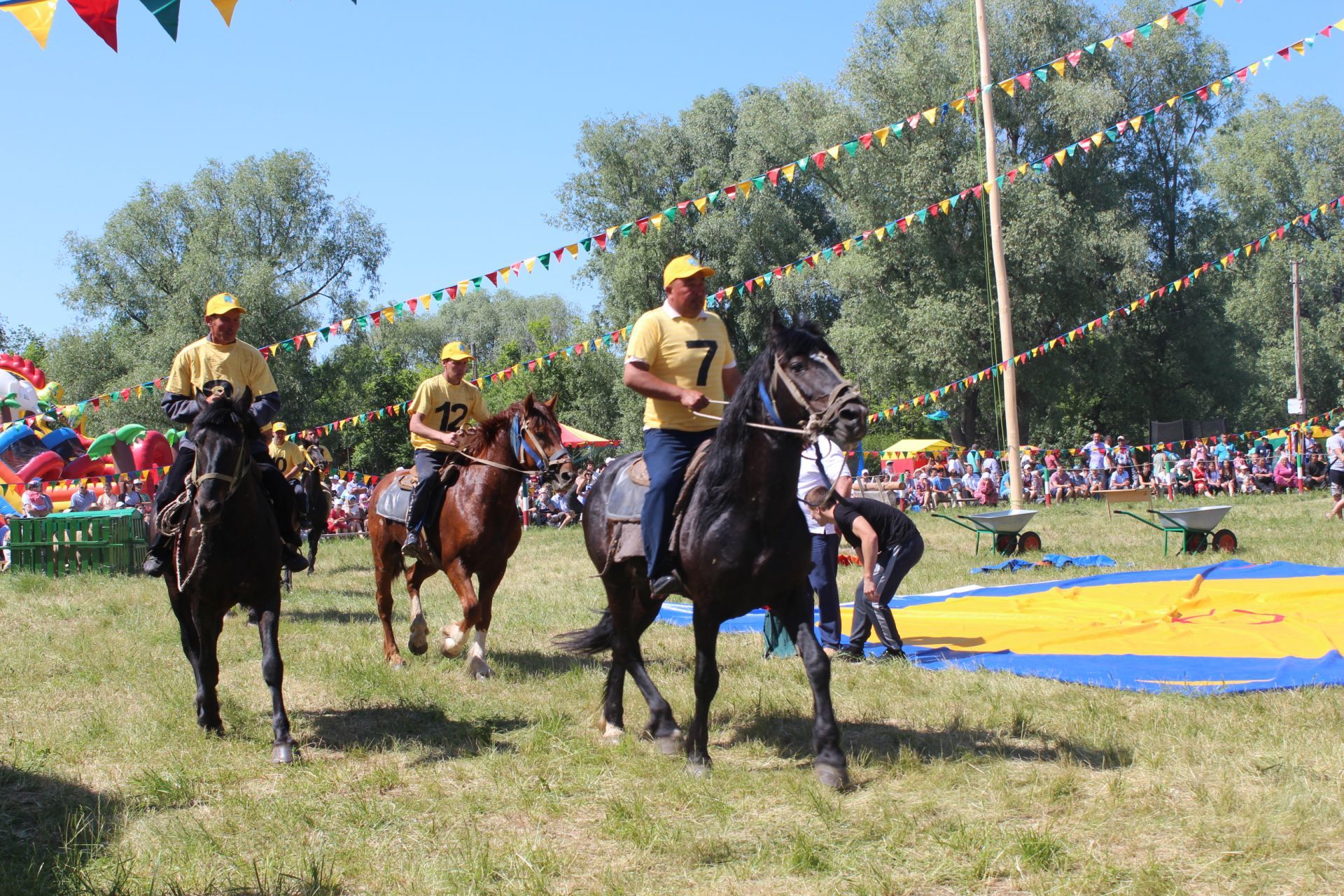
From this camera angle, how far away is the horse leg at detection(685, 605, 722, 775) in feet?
Answer: 18.5

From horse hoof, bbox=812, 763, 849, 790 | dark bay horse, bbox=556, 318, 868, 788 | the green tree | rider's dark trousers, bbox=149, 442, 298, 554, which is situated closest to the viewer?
horse hoof, bbox=812, 763, 849, 790

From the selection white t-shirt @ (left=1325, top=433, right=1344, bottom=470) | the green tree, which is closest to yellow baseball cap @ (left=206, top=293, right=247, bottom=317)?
white t-shirt @ (left=1325, top=433, right=1344, bottom=470)

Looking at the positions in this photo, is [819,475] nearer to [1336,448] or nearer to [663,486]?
[663,486]

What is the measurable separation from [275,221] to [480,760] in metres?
40.8

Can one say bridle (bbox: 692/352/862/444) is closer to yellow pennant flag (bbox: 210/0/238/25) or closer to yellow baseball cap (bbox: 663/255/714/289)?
yellow baseball cap (bbox: 663/255/714/289)

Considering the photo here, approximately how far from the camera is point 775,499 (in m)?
5.47

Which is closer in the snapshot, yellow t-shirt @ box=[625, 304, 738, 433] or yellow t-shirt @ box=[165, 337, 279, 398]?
yellow t-shirt @ box=[625, 304, 738, 433]

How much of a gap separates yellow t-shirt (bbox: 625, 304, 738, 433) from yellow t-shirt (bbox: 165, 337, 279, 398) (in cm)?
245

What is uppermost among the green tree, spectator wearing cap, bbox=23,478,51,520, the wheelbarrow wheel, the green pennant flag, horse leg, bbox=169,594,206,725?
the green tree

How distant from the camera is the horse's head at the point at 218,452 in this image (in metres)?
6.01

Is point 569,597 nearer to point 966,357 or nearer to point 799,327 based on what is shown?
point 799,327

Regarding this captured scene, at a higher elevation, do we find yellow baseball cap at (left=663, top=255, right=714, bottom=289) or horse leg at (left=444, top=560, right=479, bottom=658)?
yellow baseball cap at (left=663, top=255, right=714, bottom=289)

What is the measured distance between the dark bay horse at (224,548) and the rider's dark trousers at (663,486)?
2.27m

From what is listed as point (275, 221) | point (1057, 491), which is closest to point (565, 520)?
point (1057, 491)
